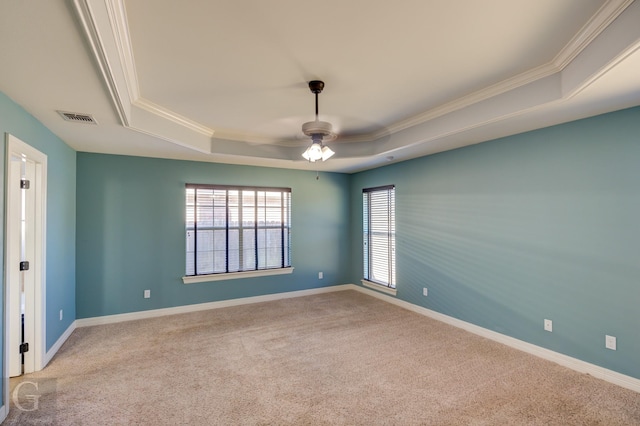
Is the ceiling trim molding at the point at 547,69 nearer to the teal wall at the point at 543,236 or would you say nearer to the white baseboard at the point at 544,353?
the teal wall at the point at 543,236

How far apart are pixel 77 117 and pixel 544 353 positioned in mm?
5239

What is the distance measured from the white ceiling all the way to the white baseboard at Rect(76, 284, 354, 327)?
8.00 ft

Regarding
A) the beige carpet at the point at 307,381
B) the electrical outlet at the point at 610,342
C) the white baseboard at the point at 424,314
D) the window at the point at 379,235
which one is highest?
the window at the point at 379,235

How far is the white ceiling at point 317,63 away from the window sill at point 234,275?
215 centimetres

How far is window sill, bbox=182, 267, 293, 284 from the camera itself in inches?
192

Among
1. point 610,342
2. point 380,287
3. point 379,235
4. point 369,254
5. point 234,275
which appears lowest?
point 380,287

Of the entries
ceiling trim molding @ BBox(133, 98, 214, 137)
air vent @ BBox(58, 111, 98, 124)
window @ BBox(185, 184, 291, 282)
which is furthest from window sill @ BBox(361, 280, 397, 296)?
air vent @ BBox(58, 111, 98, 124)

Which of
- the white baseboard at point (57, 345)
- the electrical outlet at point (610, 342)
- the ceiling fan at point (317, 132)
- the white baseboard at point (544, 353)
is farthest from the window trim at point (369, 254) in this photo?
the white baseboard at point (57, 345)

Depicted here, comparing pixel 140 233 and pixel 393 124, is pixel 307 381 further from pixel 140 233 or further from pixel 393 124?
pixel 140 233

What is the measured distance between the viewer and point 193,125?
3990mm

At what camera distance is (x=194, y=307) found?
4.90 meters

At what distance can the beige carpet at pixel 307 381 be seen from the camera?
2326mm

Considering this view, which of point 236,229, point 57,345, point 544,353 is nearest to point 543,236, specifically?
point 544,353

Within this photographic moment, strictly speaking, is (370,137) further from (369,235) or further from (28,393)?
(28,393)
